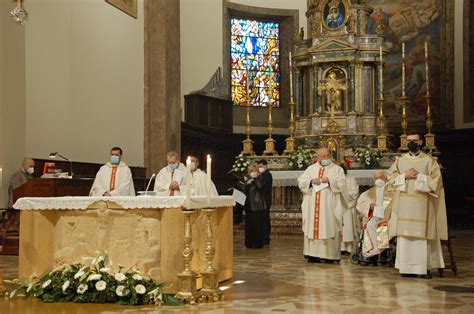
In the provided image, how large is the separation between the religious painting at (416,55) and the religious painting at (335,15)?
2.51m

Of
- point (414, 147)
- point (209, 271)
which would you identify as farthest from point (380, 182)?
point (209, 271)

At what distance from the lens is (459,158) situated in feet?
70.4

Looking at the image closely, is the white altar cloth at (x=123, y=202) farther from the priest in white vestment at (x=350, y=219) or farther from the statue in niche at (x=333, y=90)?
the statue in niche at (x=333, y=90)

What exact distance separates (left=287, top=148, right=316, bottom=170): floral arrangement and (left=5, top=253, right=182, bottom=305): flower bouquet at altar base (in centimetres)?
1041

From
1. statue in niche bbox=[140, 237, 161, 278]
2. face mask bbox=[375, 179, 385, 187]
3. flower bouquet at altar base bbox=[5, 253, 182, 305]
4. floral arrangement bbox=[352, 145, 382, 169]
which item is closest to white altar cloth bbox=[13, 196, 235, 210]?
statue in niche bbox=[140, 237, 161, 278]

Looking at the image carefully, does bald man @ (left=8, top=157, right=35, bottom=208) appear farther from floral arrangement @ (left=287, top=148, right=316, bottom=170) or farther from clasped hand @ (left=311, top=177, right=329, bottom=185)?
floral arrangement @ (left=287, top=148, right=316, bottom=170)

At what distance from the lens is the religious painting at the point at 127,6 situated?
1703cm

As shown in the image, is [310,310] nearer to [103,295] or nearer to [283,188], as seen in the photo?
[103,295]

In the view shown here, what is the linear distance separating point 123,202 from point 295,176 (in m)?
9.94

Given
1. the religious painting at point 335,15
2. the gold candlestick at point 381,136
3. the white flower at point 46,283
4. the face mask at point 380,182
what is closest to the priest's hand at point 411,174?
the face mask at point 380,182

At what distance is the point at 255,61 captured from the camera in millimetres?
24672

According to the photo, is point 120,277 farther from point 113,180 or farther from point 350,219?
point 350,219

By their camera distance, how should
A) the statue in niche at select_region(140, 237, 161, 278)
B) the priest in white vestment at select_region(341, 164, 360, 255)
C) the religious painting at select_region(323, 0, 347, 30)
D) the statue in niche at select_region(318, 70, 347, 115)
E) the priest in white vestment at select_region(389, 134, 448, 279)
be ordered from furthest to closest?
the religious painting at select_region(323, 0, 347, 30), the statue in niche at select_region(318, 70, 347, 115), the priest in white vestment at select_region(341, 164, 360, 255), the priest in white vestment at select_region(389, 134, 448, 279), the statue in niche at select_region(140, 237, 161, 278)

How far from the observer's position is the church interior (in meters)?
7.75
